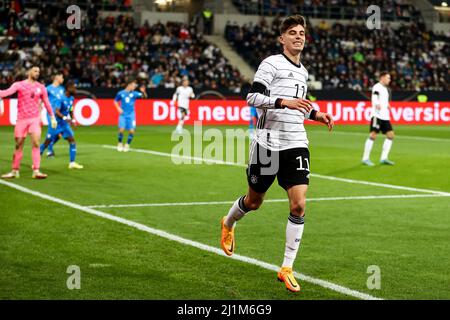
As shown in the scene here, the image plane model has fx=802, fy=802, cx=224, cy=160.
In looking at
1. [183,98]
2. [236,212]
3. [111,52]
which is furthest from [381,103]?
[111,52]

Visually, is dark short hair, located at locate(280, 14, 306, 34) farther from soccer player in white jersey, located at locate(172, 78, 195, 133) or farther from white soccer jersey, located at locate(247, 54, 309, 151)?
soccer player in white jersey, located at locate(172, 78, 195, 133)

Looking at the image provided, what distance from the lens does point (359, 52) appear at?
48469mm

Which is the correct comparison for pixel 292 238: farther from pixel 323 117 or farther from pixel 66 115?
pixel 66 115

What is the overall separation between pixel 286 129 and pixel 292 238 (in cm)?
101

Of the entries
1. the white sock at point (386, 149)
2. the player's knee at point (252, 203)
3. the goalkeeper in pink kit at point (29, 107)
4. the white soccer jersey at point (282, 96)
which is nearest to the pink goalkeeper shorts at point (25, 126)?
the goalkeeper in pink kit at point (29, 107)

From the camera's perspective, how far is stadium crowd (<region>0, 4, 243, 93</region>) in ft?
125

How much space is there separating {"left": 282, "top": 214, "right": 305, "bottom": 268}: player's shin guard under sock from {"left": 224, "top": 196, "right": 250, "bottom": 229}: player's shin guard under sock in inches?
34.2

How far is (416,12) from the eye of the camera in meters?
54.3

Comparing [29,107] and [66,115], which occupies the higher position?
[29,107]

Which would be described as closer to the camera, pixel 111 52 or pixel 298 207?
pixel 298 207

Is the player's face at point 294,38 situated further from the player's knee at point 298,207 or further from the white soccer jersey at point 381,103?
the white soccer jersey at point 381,103

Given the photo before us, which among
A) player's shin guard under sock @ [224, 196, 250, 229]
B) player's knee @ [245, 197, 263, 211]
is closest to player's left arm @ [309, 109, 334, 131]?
player's knee @ [245, 197, 263, 211]
